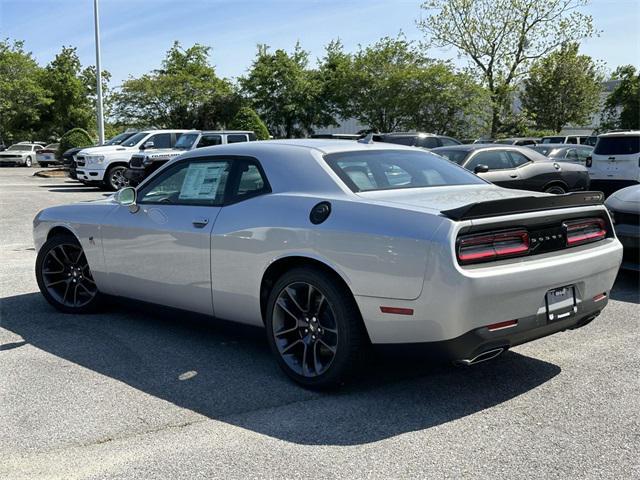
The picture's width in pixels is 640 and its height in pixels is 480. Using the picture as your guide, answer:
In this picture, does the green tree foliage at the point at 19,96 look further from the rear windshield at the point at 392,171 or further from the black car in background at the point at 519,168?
the rear windshield at the point at 392,171

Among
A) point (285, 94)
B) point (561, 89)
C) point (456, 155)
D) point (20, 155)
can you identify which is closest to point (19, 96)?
point (20, 155)

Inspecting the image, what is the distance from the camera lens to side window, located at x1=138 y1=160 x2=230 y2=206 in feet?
16.6

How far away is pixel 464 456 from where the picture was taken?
3.37m

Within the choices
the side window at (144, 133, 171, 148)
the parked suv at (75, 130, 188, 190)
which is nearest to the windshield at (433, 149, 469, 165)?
the parked suv at (75, 130, 188, 190)

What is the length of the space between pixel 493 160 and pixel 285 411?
9.23m

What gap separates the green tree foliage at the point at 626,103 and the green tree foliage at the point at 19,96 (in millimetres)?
36043

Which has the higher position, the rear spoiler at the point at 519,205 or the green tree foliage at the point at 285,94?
the green tree foliage at the point at 285,94

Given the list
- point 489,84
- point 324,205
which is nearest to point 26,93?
point 489,84

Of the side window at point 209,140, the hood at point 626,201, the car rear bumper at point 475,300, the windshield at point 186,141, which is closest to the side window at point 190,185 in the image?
the car rear bumper at point 475,300

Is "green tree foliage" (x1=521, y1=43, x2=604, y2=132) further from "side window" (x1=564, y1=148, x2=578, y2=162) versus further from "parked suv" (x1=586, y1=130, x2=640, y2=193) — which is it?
"parked suv" (x1=586, y1=130, x2=640, y2=193)

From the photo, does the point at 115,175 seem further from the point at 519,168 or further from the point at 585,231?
the point at 585,231

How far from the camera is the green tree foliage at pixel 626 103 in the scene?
1497 inches

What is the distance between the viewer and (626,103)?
3919 cm

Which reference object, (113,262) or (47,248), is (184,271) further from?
(47,248)
